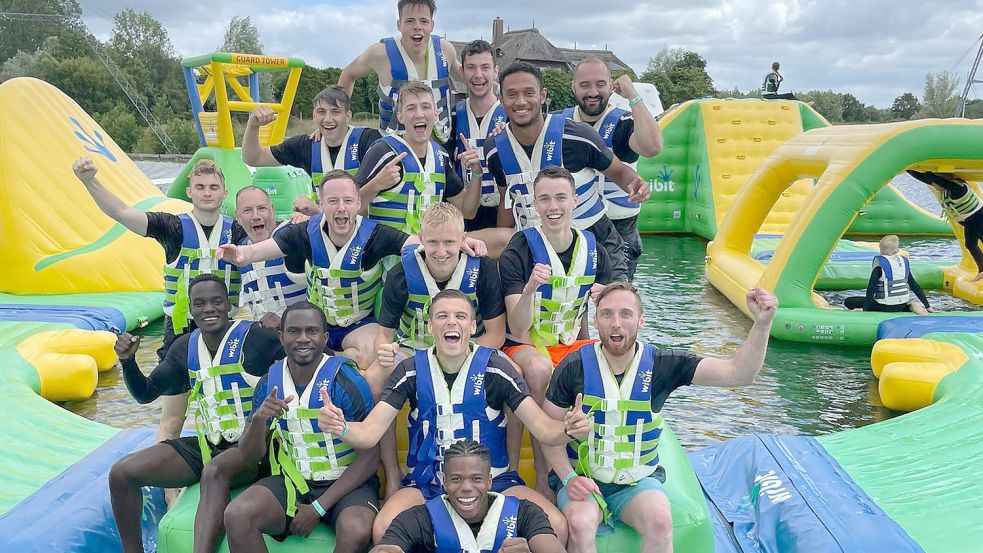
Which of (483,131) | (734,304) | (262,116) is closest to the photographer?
(262,116)

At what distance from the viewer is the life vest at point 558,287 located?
3.43 meters

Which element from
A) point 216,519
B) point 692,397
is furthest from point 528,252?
point 692,397

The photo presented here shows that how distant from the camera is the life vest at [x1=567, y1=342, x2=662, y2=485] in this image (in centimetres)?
292

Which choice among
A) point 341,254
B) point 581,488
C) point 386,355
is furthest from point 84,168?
point 581,488

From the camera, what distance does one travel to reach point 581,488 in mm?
2842

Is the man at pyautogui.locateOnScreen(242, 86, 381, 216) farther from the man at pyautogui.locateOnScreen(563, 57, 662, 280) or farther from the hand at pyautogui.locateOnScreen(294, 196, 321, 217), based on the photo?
the man at pyautogui.locateOnScreen(563, 57, 662, 280)

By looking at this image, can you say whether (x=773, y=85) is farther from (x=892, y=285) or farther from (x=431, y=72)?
(x=431, y=72)

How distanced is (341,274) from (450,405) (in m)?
0.94

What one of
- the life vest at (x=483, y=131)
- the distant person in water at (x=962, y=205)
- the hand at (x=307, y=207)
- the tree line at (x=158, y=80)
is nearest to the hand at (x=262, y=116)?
the hand at (x=307, y=207)

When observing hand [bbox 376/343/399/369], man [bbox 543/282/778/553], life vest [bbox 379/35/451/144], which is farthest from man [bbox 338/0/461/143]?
man [bbox 543/282/778/553]

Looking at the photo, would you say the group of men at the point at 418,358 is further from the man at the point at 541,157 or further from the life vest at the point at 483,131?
the life vest at the point at 483,131

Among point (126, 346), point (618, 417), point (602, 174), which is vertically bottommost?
point (618, 417)

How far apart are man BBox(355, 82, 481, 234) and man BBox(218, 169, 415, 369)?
29cm

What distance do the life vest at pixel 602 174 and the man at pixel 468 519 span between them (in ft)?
6.47
